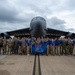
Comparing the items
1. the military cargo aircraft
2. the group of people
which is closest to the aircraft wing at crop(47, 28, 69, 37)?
the military cargo aircraft

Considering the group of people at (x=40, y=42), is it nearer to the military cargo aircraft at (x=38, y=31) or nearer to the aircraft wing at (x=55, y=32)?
the military cargo aircraft at (x=38, y=31)

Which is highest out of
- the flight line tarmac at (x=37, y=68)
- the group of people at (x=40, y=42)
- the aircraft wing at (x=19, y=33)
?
the aircraft wing at (x=19, y=33)

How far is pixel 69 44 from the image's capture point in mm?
18812

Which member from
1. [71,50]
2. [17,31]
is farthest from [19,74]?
[17,31]

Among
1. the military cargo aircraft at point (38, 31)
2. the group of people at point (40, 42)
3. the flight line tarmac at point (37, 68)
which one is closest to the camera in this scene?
the flight line tarmac at point (37, 68)

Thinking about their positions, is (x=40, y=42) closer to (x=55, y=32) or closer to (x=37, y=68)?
(x=37, y=68)

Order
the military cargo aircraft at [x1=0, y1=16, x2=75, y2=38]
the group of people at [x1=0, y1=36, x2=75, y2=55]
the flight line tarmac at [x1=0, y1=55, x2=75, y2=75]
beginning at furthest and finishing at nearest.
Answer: the military cargo aircraft at [x1=0, y1=16, x2=75, y2=38]
the group of people at [x1=0, y1=36, x2=75, y2=55]
the flight line tarmac at [x1=0, y1=55, x2=75, y2=75]

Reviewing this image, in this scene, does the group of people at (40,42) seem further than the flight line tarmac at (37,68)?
Yes

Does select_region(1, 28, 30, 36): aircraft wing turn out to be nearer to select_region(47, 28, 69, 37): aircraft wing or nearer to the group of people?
select_region(47, 28, 69, 37): aircraft wing

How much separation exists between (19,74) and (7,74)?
1.85 feet

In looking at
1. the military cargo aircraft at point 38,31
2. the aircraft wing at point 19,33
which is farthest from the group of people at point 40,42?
the aircraft wing at point 19,33

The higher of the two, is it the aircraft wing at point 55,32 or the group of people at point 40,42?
the aircraft wing at point 55,32

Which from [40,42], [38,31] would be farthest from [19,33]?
[40,42]

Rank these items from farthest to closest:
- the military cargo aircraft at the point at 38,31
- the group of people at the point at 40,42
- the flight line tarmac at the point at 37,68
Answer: the military cargo aircraft at the point at 38,31 → the group of people at the point at 40,42 → the flight line tarmac at the point at 37,68
